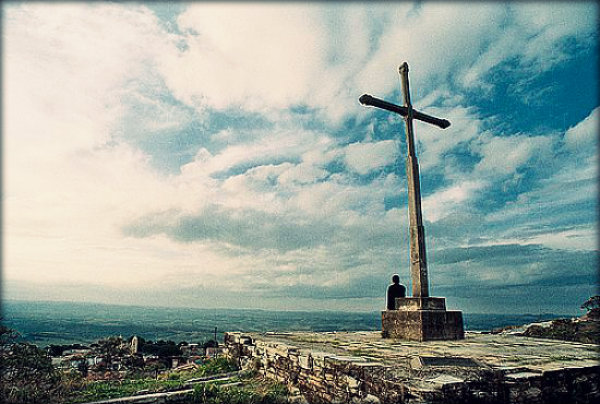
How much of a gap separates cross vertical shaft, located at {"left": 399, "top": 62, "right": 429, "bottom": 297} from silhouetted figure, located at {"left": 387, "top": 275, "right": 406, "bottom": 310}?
95 centimetres

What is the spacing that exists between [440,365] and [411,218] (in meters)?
4.75

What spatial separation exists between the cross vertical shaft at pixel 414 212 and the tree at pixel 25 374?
7.24 meters

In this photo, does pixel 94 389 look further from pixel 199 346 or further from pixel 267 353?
pixel 199 346

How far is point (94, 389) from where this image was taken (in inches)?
277

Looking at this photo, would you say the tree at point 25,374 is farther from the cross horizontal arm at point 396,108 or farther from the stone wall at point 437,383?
the cross horizontal arm at point 396,108

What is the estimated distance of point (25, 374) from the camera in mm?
6992

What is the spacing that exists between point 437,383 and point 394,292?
17.5 feet

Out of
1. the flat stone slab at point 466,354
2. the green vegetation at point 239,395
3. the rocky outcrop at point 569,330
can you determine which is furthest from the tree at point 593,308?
the green vegetation at point 239,395

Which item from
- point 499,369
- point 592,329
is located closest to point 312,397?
point 499,369

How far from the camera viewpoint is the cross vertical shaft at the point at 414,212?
28.9ft

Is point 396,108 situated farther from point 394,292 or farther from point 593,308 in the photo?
point 593,308

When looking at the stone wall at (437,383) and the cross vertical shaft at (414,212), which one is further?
the cross vertical shaft at (414,212)

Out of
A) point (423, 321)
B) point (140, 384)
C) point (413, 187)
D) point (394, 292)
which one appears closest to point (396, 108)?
point (413, 187)

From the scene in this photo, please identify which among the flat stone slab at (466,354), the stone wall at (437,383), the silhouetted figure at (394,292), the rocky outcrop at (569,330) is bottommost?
the stone wall at (437,383)
